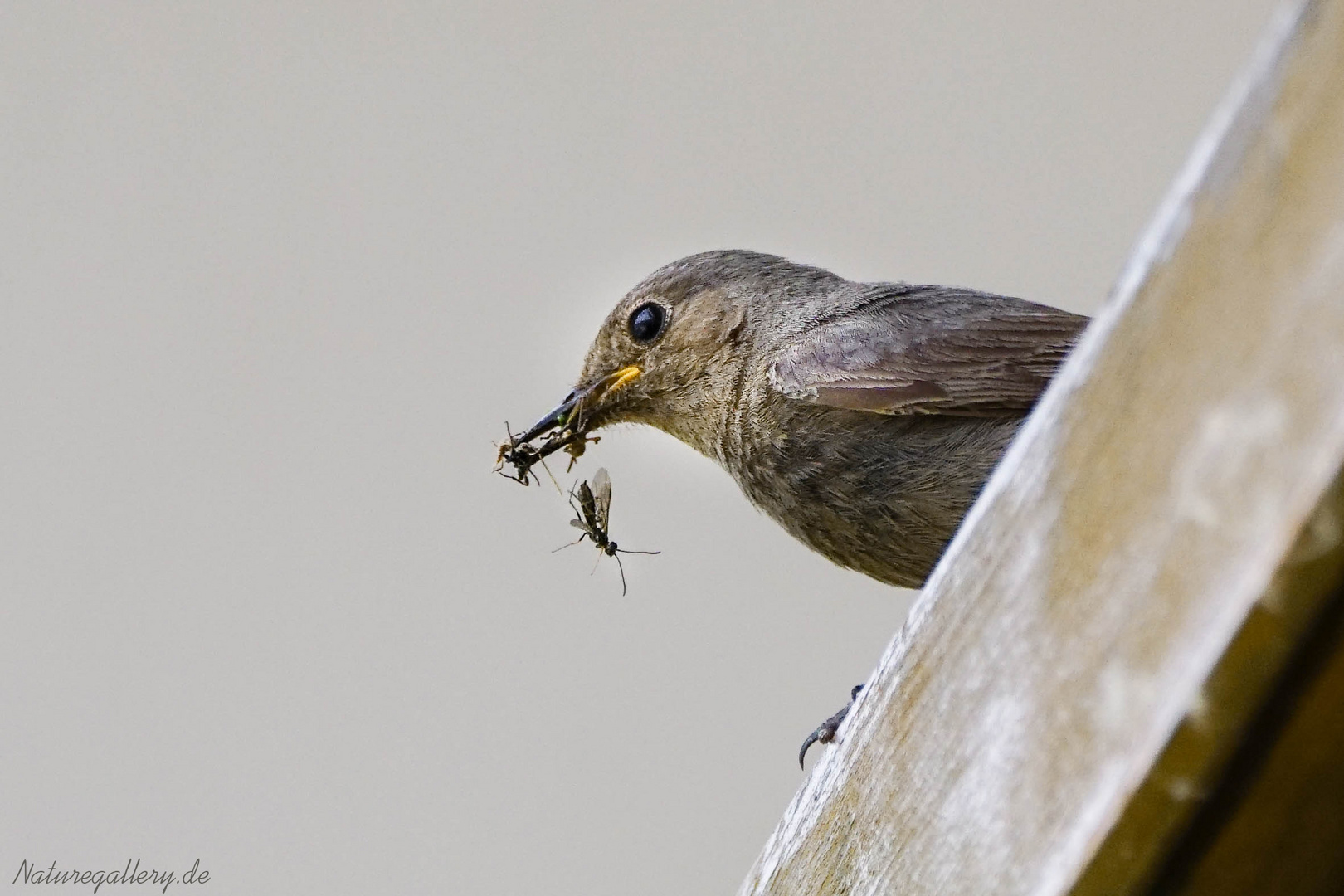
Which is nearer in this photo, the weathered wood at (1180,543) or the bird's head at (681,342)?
the weathered wood at (1180,543)

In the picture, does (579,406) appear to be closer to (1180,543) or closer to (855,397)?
(855,397)

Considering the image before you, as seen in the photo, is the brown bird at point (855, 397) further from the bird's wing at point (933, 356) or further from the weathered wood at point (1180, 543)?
the weathered wood at point (1180, 543)

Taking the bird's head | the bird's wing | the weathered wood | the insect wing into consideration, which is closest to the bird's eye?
the bird's head

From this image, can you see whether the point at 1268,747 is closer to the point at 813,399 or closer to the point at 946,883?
the point at 946,883

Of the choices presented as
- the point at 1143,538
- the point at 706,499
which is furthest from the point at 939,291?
the point at 1143,538

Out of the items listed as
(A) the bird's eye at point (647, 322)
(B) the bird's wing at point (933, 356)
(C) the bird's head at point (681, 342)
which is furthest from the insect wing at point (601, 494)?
(B) the bird's wing at point (933, 356)

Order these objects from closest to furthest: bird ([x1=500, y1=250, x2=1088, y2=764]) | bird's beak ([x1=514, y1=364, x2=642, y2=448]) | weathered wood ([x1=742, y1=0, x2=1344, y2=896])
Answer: weathered wood ([x1=742, y1=0, x2=1344, y2=896])
bird ([x1=500, y1=250, x2=1088, y2=764])
bird's beak ([x1=514, y1=364, x2=642, y2=448])

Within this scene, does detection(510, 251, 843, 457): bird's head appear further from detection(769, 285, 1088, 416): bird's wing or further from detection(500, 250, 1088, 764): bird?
detection(769, 285, 1088, 416): bird's wing

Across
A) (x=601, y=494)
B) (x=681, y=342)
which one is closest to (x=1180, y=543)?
→ (x=681, y=342)
